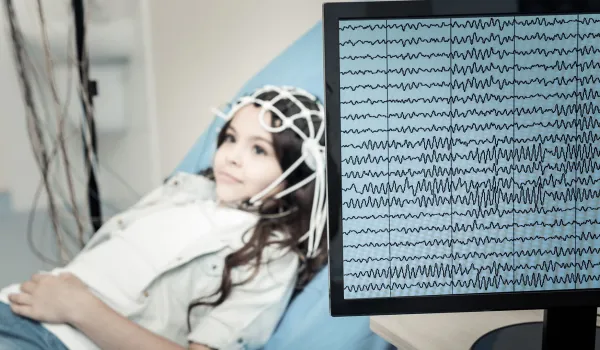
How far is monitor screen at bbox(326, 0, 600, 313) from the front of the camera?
1.79ft

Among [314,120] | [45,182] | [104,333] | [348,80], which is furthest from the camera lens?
[45,182]

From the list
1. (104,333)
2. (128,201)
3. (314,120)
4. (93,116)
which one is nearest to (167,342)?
(104,333)

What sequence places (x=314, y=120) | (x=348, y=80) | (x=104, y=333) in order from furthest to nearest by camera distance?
1. (x=314, y=120)
2. (x=104, y=333)
3. (x=348, y=80)

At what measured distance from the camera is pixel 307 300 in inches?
44.7

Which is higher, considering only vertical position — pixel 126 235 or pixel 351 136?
pixel 351 136

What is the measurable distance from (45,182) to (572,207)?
1.35 meters

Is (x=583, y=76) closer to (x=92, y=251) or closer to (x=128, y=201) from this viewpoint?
(x=92, y=251)

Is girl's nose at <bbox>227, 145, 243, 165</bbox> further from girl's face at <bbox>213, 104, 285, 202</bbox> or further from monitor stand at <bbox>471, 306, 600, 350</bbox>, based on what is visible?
monitor stand at <bbox>471, 306, 600, 350</bbox>

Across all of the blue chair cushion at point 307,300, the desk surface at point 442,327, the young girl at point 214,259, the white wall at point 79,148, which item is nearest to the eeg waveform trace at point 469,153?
the desk surface at point 442,327

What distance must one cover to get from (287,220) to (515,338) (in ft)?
2.09

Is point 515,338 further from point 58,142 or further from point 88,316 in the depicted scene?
point 58,142

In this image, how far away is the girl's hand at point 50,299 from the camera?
1.04 meters

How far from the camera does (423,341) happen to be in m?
0.68

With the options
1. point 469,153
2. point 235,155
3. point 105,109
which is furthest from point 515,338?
point 105,109
